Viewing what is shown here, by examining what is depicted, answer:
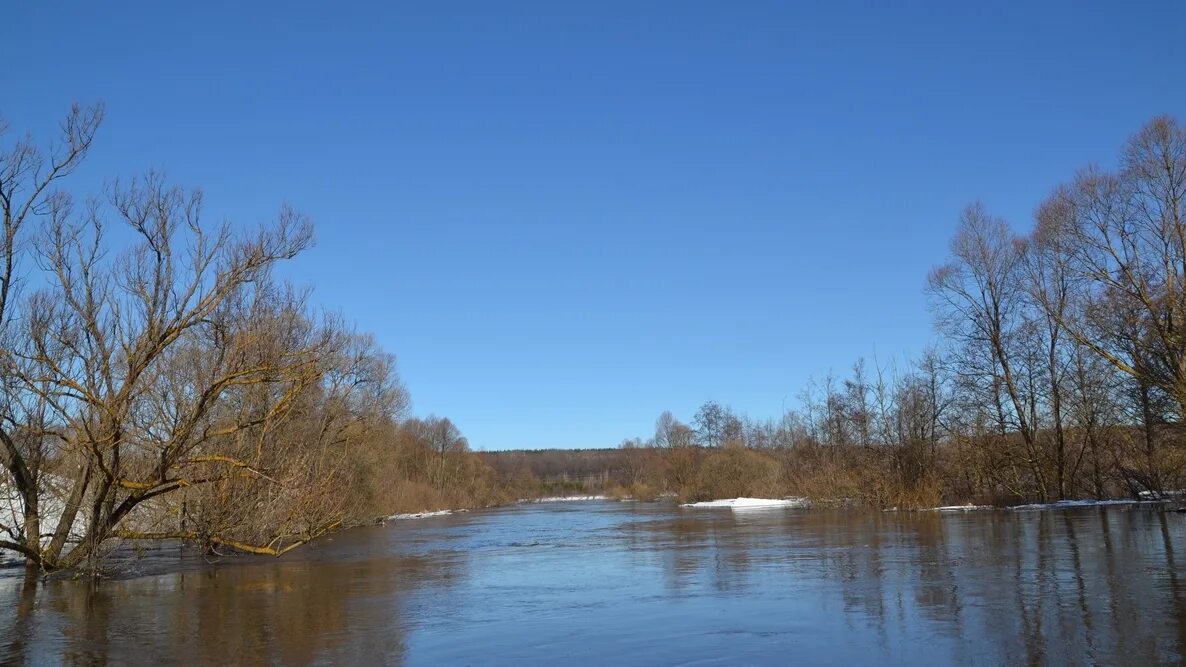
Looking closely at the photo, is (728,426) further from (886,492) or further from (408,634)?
(408,634)

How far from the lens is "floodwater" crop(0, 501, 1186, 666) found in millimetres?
8688

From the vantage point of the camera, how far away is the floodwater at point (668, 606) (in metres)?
8.69

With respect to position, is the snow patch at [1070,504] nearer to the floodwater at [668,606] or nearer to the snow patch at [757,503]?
the floodwater at [668,606]

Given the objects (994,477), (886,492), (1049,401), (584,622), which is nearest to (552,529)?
(886,492)

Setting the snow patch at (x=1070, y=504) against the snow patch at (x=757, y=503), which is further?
the snow patch at (x=757, y=503)

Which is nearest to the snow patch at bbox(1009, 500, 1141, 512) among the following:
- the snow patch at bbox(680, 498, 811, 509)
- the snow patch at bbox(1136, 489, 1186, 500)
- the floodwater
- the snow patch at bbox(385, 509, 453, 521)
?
the snow patch at bbox(1136, 489, 1186, 500)

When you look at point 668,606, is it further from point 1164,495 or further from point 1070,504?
point 1164,495

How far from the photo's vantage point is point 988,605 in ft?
34.4

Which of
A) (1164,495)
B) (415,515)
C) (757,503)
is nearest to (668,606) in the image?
(1164,495)

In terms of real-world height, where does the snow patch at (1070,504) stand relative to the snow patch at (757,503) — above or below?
above

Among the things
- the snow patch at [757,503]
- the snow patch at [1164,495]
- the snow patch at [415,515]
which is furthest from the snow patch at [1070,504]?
the snow patch at [415,515]

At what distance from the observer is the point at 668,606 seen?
12.1 metres

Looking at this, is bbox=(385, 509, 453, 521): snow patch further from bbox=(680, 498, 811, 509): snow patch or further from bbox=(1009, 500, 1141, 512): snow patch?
bbox=(1009, 500, 1141, 512): snow patch

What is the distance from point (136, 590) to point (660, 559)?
10924 mm
